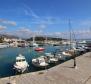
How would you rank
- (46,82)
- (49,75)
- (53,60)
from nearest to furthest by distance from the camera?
(46,82) < (49,75) < (53,60)

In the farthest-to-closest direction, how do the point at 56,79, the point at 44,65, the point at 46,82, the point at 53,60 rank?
the point at 53,60 < the point at 44,65 < the point at 56,79 < the point at 46,82

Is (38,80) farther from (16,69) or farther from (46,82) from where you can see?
(16,69)

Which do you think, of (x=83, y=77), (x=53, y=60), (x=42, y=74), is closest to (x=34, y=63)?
(x=53, y=60)

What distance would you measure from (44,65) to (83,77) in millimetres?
18657

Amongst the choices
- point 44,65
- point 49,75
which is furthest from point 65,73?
point 44,65

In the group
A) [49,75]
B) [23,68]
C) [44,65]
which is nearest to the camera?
[49,75]

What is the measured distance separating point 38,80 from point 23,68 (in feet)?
48.3

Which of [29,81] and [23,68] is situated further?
[23,68]

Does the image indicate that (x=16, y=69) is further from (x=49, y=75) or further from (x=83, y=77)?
(x=83, y=77)

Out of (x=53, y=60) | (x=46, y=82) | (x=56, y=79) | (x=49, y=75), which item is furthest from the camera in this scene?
(x=53, y=60)

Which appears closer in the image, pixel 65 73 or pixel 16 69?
pixel 65 73

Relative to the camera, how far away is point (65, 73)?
1064 inches

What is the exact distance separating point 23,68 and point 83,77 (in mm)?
15929

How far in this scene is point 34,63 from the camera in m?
45.0
